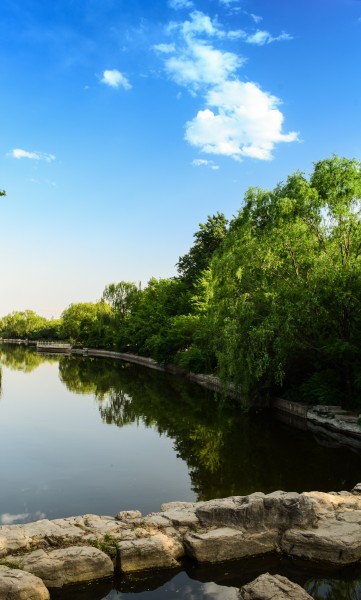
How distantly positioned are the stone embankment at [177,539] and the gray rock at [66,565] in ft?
0.04

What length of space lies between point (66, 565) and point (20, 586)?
2.92 feet

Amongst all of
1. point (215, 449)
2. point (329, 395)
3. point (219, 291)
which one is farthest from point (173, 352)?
point (215, 449)

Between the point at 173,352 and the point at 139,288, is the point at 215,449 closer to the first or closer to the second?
the point at 173,352

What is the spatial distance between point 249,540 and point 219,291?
15469 mm

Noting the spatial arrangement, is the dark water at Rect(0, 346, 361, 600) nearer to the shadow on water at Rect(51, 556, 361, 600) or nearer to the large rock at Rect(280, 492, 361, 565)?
the shadow on water at Rect(51, 556, 361, 600)

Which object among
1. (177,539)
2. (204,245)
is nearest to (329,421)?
(177,539)

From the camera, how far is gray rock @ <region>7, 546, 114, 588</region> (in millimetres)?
6746

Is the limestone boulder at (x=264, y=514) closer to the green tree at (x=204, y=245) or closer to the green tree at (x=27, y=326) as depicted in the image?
the green tree at (x=204, y=245)

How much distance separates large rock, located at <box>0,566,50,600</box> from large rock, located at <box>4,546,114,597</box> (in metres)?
0.33

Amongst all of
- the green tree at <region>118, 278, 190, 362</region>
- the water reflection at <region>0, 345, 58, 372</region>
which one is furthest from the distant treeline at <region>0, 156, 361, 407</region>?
the water reflection at <region>0, 345, 58, 372</region>

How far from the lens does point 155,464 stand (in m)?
13.5

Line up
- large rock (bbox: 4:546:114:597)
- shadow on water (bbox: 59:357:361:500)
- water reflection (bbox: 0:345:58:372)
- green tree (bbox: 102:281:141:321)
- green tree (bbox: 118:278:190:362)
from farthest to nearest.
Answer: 1. green tree (bbox: 102:281:141:321)
2. water reflection (bbox: 0:345:58:372)
3. green tree (bbox: 118:278:190:362)
4. shadow on water (bbox: 59:357:361:500)
5. large rock (bbox: 4:546:114:597)

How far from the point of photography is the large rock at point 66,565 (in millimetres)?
6746

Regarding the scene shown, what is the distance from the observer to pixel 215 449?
15266 mm
